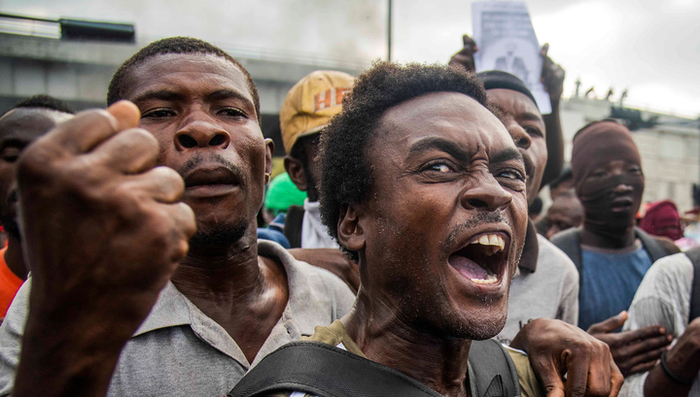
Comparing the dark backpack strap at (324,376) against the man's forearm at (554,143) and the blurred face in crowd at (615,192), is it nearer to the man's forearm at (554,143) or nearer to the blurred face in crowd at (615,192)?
the man's forearm at (554,143)

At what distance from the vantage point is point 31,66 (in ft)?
52.4

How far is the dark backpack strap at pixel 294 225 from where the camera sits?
3521mm

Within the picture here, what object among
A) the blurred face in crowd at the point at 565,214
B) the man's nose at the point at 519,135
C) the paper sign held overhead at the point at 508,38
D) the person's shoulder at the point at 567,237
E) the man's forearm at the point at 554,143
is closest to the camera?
the man's nose at the point at 519,135

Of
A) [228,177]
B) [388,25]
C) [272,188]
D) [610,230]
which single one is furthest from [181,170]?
[388,25]

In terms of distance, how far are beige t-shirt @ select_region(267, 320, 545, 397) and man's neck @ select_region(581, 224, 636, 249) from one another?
2353mm

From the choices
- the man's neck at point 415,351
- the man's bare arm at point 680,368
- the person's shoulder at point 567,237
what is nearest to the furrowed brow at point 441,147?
the man's neck at point 415,351

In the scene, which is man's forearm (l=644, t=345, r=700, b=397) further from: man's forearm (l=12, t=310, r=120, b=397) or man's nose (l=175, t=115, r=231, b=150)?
man's forearm (l=12, t=310, r=120, b=397)

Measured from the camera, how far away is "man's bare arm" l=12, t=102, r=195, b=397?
795mm

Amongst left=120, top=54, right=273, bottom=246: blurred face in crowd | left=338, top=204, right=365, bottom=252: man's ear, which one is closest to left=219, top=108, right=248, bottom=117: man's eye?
left=120, top=54, right=273, bottom=246: blurred face in crowd

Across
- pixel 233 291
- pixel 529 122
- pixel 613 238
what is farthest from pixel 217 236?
pixel 613 238

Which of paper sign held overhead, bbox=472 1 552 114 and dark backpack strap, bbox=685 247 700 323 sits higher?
paper sign held overhead, bbox=472 1 552 114

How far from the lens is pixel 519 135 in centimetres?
279

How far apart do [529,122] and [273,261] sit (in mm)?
1742

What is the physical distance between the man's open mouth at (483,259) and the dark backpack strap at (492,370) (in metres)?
0.35
